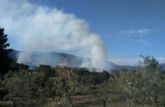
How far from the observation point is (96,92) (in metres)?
39.3

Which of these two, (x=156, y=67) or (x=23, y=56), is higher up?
(x=23, y=56)

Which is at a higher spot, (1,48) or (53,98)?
(1,48)

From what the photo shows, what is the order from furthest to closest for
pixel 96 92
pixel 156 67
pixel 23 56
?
1. pixel 23 56
2. pixel 96 92
3. pixel 156 67

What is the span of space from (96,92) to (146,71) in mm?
10550

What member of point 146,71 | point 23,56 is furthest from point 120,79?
point 23,56

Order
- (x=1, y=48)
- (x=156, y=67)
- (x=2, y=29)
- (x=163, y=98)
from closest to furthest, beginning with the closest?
(x=163, y=98), (x=156, y=67), (x=1, y=48), (x=2, y=29)

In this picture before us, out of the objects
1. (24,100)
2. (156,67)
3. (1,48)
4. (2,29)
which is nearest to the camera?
(156,67)

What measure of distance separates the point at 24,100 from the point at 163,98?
40.8 feet

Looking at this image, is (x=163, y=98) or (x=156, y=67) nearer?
(x=163, y=98)

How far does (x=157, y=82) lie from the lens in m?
28.9

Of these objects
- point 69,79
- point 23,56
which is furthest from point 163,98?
point 23,56

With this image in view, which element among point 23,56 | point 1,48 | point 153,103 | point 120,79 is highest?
point 23,56

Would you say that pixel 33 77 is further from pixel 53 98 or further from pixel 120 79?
pixel 120 79

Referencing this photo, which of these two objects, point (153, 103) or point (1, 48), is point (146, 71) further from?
point (1, 48)
